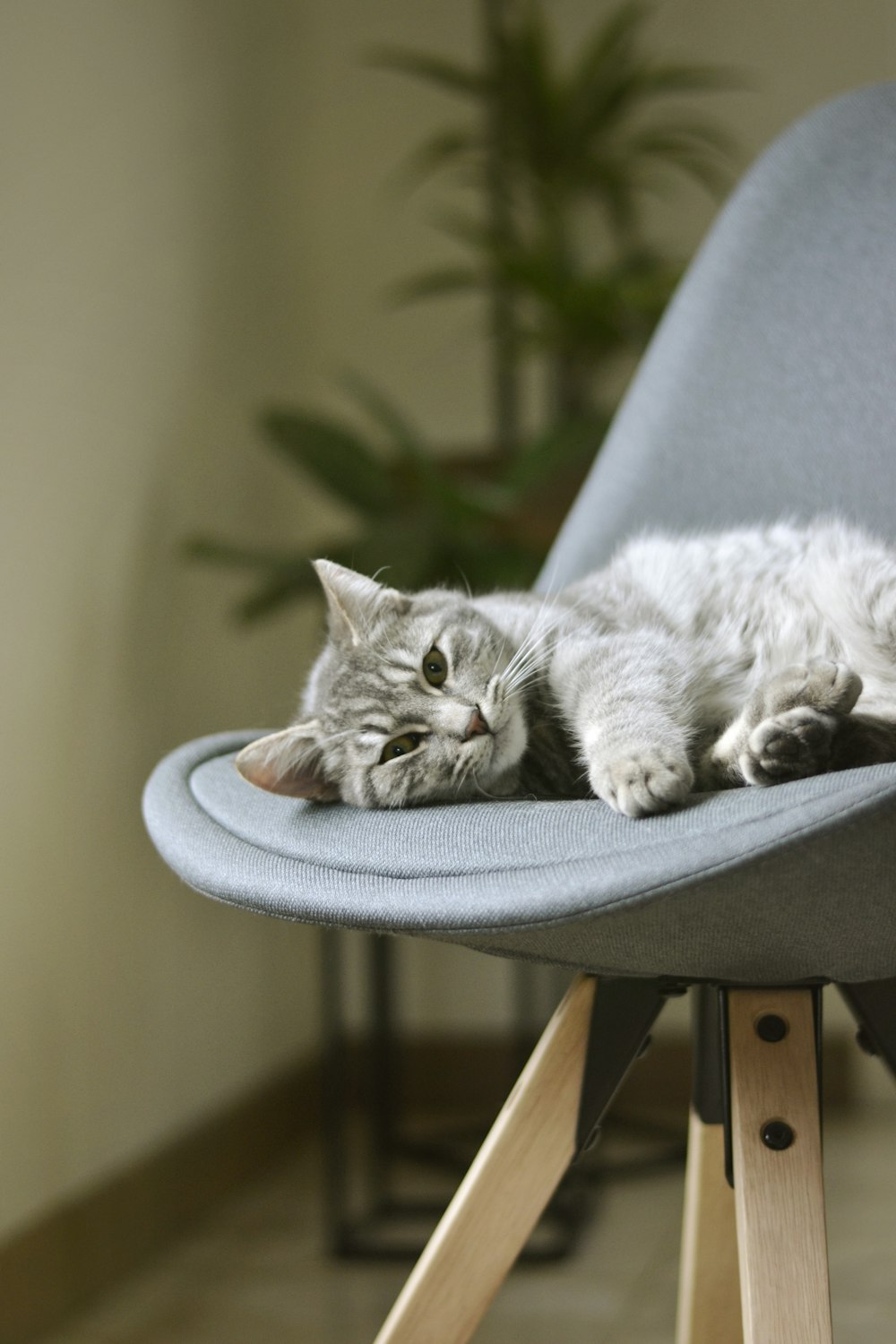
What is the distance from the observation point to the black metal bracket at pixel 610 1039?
95 cm

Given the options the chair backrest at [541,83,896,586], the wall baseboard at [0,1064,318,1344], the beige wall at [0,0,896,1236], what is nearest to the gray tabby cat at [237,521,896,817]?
the chair backrest at [541,83,896,586]

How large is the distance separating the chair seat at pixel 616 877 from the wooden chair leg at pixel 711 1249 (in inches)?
15.3

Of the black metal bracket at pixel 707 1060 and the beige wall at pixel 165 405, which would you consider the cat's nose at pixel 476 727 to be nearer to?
the black metal bracket at pixel 707 1060

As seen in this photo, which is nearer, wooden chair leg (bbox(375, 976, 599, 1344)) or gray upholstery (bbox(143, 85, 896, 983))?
gray upholstery (bbox(143, 85, 896, 983))

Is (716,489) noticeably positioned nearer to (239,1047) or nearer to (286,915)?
(286,915)

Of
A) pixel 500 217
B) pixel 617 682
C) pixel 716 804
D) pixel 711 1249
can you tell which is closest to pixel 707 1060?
pixel 711 1249

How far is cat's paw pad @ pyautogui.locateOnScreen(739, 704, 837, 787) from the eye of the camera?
753 mm

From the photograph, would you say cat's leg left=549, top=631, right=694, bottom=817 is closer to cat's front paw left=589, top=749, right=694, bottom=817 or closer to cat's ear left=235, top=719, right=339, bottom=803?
cat's front paw left=589, top=749, right=694, bottom=817

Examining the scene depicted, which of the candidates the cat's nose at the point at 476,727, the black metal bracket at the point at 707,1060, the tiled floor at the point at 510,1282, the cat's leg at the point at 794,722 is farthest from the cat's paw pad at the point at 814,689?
the tiled floor at the point at 510,1282

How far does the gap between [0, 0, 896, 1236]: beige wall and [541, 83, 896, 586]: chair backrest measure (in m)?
0.74

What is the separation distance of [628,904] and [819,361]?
2.81 ft

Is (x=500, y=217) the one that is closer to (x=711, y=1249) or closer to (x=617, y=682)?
(x=617, y=682)

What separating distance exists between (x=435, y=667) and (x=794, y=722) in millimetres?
334

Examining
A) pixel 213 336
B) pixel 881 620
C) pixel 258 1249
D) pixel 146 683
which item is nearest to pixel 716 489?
pixel 881 620
